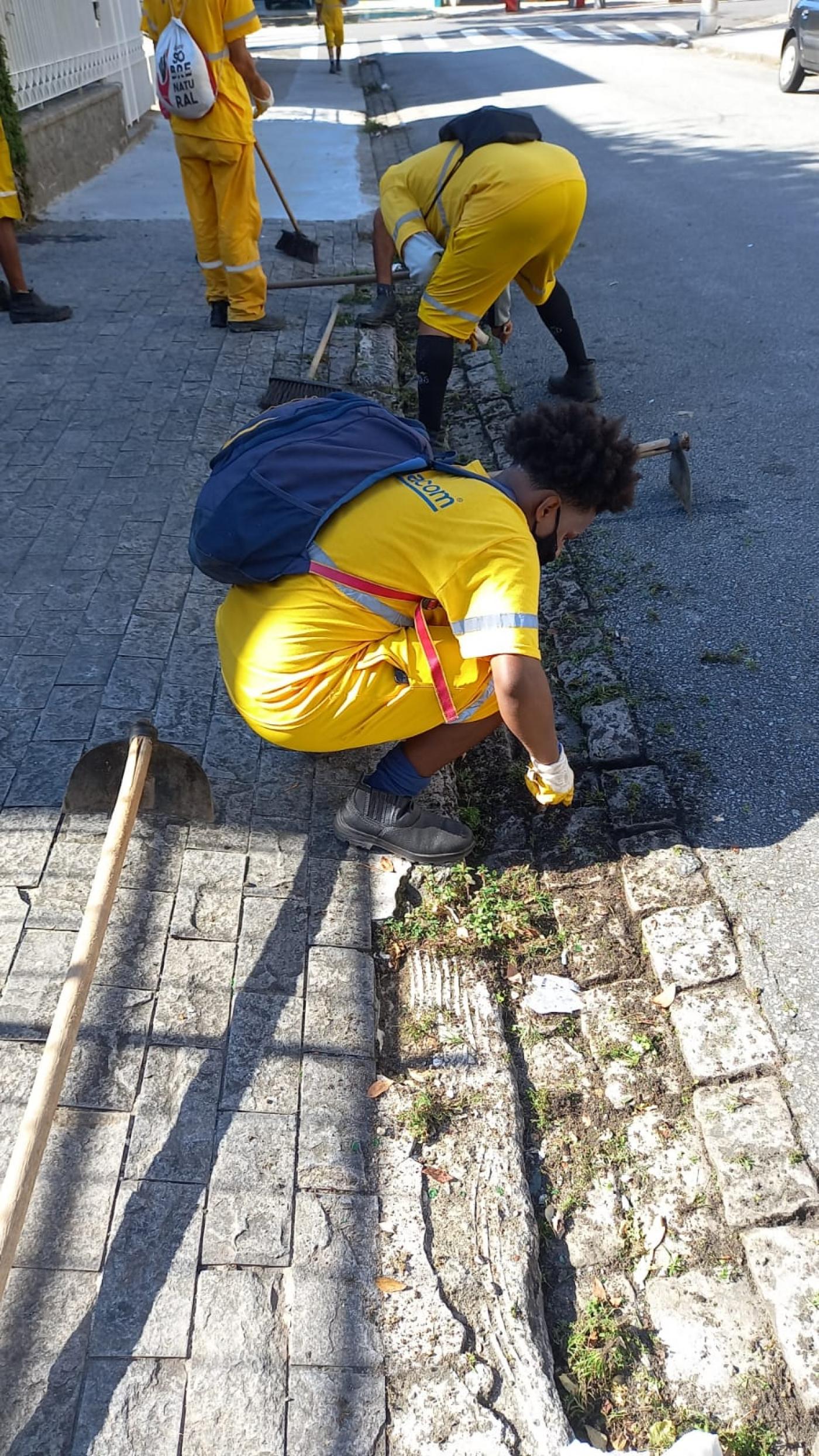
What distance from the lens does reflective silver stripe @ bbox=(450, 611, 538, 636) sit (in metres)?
2.29

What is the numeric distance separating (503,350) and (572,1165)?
502cm

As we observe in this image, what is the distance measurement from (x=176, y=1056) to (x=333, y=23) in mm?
20610

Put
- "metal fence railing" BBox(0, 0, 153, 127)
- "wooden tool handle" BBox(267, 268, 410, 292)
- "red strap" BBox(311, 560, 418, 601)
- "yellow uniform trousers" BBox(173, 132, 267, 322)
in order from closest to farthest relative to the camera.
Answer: "red strap" BBox(311, 560, 418, 601)
"yellow uniform trousers" BBox(173, 132, 267, 322)
"wooden tool handle" BBox(267, 268, 410, 292)
"metal fence railing" BBox(0, 0, 153, 127)

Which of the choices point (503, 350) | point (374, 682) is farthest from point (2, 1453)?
point (503, 350)

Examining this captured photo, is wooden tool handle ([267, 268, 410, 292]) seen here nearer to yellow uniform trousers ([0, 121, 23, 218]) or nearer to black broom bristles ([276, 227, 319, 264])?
black broom bristles ([276, 227, 319, 264])

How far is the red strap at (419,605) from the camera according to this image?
2516mm

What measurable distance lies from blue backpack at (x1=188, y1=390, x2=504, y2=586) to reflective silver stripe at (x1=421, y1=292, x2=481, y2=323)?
2.23 m

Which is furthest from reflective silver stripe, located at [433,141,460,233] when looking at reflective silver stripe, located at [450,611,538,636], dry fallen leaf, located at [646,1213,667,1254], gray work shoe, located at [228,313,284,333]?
dry fallen leaf, located at [646,1213,667,1254]

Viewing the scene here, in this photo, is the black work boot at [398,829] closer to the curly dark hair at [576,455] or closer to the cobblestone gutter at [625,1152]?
the cobblestone gutter at [625,1152]

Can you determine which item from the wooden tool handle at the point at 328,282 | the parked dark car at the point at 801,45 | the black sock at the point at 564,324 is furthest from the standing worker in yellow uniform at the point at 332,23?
the black sock at the point at 564,324

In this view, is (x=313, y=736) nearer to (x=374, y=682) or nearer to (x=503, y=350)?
(x=374, y=682)

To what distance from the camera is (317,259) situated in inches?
296

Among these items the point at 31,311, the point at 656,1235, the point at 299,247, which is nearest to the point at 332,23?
the point at 299,247

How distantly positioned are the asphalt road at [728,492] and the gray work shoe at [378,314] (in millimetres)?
761
